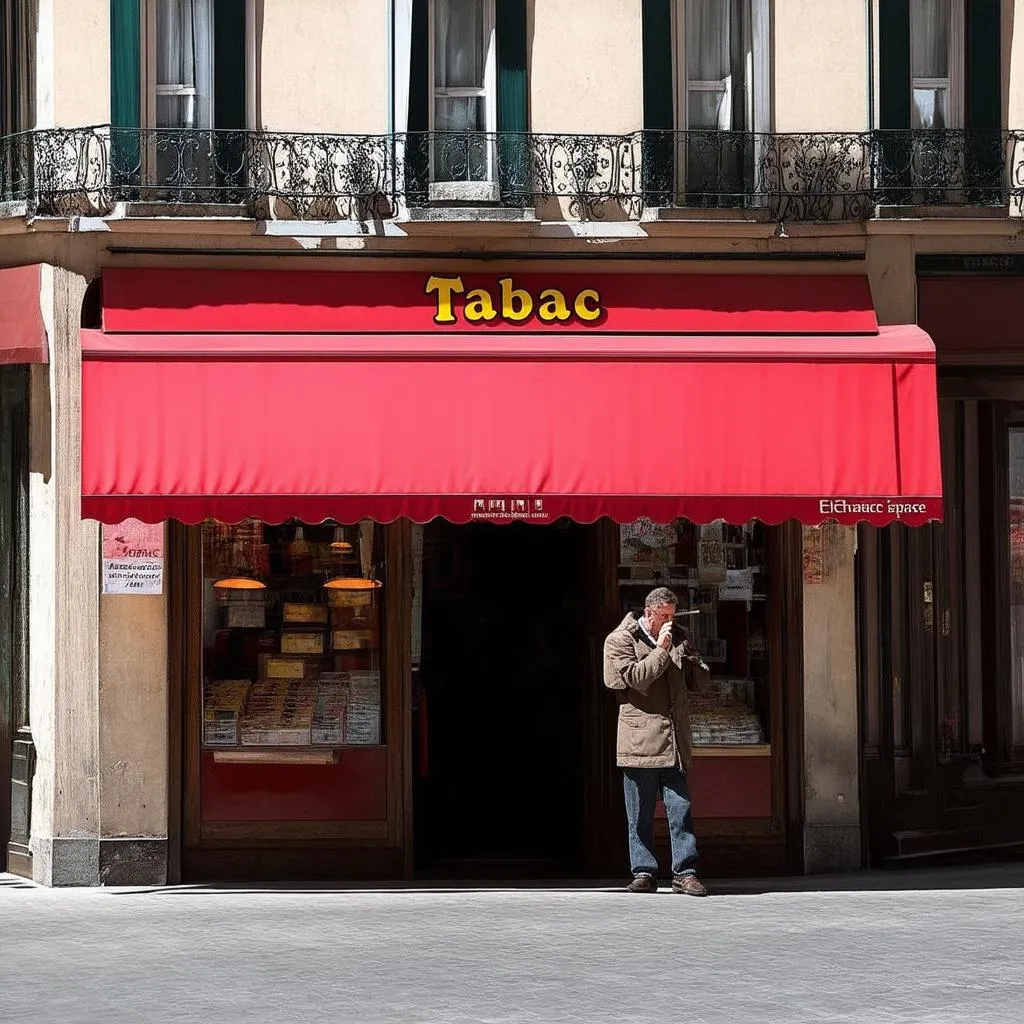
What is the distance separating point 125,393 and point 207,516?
3.29 feet

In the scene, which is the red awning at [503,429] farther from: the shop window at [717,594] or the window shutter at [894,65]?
the window shutter at [894,65]

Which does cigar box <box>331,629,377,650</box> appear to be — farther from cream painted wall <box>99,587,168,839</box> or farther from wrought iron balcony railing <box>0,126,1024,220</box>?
wrought iron balcony railing <box>0,126,1024,220</box>

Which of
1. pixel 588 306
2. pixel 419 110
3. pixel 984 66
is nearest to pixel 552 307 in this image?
pixel 588 306

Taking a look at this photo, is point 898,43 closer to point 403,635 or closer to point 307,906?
point 403,635

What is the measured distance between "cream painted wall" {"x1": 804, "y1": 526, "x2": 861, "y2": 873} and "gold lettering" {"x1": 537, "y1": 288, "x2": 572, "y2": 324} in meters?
2.33

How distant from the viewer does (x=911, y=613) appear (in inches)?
544

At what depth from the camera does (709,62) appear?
1378cm

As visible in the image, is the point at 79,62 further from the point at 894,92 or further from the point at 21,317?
the point at 894,92

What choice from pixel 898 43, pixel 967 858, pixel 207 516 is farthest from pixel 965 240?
pixel 207 516

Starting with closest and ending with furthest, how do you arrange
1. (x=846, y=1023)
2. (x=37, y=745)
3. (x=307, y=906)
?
(x=846, y=1023)
(x=307, y=906)
(x=37, y=745)

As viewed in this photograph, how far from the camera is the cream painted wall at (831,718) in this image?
44.0 feet

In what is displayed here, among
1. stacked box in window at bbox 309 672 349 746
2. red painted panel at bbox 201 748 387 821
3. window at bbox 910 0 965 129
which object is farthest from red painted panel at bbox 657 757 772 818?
window at bbox 910 0 965 129

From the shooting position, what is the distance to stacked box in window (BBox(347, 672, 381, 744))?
1347cm

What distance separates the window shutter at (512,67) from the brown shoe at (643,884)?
5171 mm
